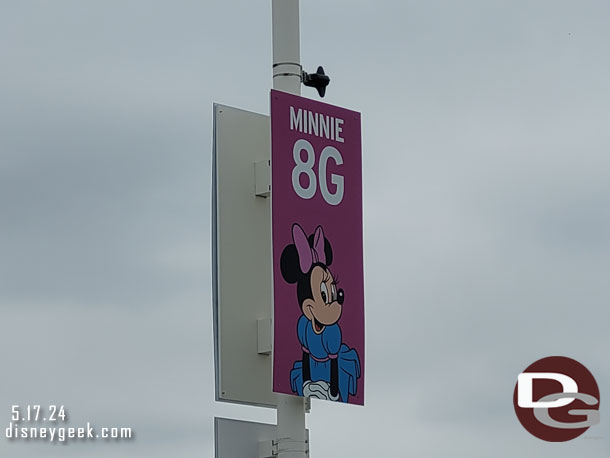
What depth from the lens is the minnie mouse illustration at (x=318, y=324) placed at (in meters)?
8.81

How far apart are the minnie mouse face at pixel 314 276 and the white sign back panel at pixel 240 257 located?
1.43 ft

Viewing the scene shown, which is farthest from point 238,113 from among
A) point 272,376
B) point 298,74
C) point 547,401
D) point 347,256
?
point 547,401

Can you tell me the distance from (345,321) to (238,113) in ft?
5.51

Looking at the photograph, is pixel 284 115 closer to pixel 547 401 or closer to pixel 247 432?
pixel 247 432

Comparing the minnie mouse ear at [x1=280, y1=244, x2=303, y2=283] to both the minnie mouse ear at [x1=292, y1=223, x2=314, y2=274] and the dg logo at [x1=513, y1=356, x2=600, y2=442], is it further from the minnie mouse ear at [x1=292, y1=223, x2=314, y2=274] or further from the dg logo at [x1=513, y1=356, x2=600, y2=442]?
the dg logo at [x1=513, y1=356, x2=600, y2=442]

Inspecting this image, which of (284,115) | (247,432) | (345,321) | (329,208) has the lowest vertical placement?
(247,432)

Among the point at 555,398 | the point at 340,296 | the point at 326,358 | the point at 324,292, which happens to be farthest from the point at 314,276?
the point at 555,398

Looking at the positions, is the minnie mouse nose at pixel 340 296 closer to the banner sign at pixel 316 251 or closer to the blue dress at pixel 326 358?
the banner sign at pixel 316 251

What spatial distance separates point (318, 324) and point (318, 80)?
5.79ft

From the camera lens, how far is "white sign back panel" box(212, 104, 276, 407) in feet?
29.7

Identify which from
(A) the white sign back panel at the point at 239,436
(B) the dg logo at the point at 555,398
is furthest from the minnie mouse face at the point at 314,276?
(B) the dg logo at the point at 555,398

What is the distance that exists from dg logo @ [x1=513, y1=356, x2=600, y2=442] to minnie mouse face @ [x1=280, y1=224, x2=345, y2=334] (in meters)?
2.27

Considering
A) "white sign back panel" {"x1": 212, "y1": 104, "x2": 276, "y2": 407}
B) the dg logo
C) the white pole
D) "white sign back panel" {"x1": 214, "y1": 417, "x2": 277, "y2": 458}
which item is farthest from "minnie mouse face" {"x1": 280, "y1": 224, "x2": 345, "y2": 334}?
the dg logo

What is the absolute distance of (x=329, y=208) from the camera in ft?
30.4
